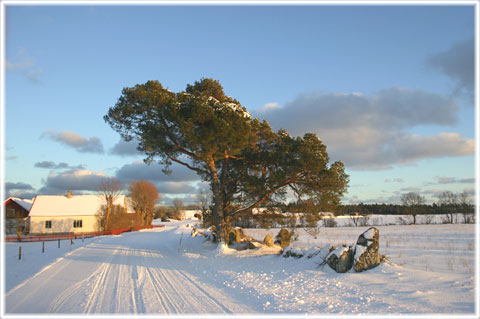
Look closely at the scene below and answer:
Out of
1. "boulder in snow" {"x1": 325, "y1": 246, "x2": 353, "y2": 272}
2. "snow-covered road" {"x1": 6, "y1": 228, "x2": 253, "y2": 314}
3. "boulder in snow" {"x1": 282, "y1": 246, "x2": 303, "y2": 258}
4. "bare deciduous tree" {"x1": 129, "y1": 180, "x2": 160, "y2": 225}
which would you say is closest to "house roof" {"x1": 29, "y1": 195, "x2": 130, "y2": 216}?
"bare deciduous tree" {"x1": 129, "y1": 180, "x2": 160, "y2": 225}

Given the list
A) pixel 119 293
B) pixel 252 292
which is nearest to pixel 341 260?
pixel 252 292

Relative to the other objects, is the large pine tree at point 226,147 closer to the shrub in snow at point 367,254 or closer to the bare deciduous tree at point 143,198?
the shrub in snow at point 367,254

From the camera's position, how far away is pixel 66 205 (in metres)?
50.2

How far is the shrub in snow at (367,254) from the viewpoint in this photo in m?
9.48

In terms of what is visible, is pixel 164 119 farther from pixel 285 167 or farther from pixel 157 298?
pixel 157 298

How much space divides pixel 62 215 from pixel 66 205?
2.71 meters

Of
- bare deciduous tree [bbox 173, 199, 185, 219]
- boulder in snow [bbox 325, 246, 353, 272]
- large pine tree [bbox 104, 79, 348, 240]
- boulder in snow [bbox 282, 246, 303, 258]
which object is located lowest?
bare deciduous tree [bbox 173, 199, 185, 219]

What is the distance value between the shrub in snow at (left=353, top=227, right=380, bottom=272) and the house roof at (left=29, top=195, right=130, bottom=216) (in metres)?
48.4

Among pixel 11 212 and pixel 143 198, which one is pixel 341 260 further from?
pixel 143 198

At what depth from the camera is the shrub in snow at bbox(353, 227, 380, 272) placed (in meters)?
9.48

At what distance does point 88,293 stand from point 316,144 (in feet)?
42.5

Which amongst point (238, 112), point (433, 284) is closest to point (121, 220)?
point (238, 112)

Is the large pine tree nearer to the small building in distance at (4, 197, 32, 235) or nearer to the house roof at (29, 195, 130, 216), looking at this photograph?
the house roof at (29, 195, 130, 216)

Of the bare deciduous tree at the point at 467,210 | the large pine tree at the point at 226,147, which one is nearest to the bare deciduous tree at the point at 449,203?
the bare deciduous tree at the point at 467,210
